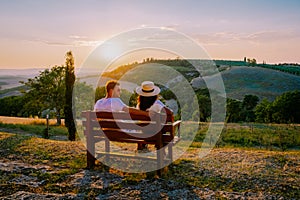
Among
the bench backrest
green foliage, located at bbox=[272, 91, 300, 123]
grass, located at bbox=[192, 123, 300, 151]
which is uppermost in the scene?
the bench backrest

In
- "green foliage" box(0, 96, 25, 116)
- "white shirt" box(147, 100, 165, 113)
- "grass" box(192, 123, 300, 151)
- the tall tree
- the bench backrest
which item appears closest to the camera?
the bench backrest

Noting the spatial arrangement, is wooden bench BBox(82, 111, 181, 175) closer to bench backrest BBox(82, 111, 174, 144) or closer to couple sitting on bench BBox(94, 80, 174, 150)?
bench backrest BBox(82, 111, 174, 144)

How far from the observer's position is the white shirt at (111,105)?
6848mm

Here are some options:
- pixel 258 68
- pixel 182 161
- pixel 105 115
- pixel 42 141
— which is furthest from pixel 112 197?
pixel 258 68

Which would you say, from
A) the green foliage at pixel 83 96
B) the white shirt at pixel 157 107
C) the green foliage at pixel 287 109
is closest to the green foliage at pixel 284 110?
the green foliage at pixel 287 109

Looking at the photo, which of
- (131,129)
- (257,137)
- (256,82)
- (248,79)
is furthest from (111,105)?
(248,79)

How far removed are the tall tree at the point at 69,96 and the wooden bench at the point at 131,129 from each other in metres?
7.81

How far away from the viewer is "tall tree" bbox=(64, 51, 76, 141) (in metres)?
14.5

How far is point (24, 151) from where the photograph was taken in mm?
8391

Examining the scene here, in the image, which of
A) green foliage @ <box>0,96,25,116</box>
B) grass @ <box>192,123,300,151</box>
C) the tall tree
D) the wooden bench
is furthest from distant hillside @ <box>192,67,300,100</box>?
the wooden bench

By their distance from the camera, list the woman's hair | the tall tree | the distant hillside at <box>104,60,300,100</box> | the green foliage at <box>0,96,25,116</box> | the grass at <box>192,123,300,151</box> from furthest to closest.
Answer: the distant hillside at <box>104,60,300,100</box>, the green foliage at <box>0,96,25,116</box>, the grass at <box>192,123,300,151</box>, the tall tree, the woman's hair

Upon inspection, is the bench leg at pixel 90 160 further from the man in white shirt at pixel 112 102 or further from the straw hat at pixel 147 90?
the straw hat at pixel 147 90

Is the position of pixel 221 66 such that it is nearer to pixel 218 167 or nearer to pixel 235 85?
pixel 235 85

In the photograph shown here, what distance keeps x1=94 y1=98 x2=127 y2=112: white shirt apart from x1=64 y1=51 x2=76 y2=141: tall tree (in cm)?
777
